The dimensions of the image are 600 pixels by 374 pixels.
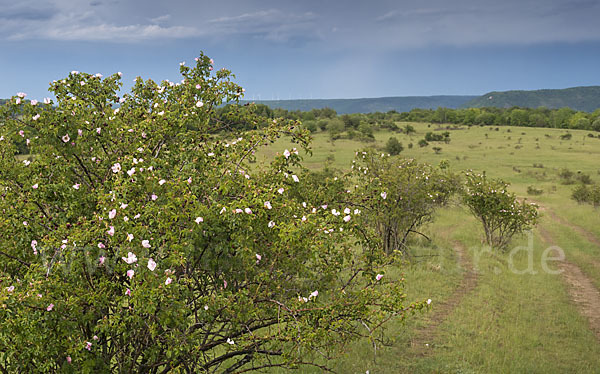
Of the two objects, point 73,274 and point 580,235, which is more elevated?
point 73,274

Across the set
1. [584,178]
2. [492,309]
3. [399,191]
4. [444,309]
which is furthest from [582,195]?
[444,309]

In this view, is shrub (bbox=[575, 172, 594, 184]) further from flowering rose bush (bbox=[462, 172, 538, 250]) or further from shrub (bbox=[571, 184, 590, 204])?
flowering rose bush (bbox=[462, 172, 538, 250])

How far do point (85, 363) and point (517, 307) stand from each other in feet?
43.1

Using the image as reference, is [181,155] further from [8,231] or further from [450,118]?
[450,118]

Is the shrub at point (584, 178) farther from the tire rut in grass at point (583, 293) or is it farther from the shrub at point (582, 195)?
the tire rut in grass at point (583, 293)

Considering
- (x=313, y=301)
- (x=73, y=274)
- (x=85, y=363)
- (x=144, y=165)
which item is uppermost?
(x=144, y=165)

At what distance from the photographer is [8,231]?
514 centimetres

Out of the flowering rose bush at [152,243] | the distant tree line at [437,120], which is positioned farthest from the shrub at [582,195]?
the distant tree line at [437,120]

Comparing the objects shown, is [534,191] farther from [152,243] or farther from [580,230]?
[152,243]

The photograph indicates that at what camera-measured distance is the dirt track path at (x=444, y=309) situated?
34.6 ft

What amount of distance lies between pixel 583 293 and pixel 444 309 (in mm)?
6879

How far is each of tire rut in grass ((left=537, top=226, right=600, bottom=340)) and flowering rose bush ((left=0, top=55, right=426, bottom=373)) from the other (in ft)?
37.1

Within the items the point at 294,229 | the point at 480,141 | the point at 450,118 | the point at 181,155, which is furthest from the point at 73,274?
the point at 450,118

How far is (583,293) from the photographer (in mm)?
16531
